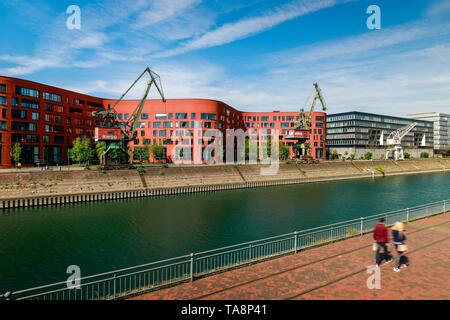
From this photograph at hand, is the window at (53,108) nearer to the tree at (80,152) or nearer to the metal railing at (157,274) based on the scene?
the tree at (80,152)

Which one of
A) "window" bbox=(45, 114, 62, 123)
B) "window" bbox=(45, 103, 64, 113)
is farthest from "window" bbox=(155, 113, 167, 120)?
"window" bbox=(45, 114, 62, 123)

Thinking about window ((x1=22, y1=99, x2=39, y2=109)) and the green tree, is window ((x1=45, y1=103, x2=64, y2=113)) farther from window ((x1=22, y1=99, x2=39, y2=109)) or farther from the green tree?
the green tree

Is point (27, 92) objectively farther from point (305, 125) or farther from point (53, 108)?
point (305, 125)

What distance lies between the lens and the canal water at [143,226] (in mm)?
23281

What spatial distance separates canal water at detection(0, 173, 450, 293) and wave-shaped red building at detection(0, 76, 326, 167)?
38.0m

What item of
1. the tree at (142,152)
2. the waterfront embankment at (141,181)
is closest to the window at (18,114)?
the tree at (142,152)

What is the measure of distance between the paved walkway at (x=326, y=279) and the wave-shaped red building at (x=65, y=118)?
73.1m

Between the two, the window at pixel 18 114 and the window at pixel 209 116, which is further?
the window at pixel 209 116

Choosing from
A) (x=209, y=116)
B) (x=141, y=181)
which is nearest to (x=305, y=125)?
(x=209, y=116)

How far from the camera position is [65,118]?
277 feet

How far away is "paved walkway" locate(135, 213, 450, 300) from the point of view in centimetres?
1166
